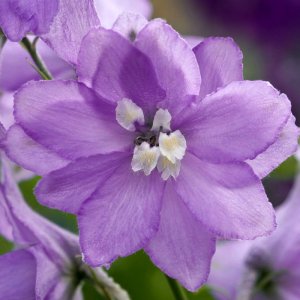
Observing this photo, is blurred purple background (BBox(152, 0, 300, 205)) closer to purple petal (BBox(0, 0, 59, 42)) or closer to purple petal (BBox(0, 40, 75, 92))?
purple petal (BBox(0, 40, 75, 92))

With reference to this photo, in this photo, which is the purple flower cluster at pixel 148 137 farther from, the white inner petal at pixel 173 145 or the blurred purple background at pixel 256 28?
the blurred purple background at pixel 256 28

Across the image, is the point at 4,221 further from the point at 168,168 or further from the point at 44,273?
the point at 168,168

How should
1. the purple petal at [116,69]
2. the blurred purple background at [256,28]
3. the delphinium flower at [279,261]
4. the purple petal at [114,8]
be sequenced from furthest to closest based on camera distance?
the blurred purple background at [256,28], the delphinium flower at [279,261], the purple petal at [114,8], the purple petal at [116,69]

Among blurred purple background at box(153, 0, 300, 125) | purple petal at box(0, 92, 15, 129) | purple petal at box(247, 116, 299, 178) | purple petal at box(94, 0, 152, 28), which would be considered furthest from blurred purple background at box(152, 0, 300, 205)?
purple petal at box(247, 116, 299, 178)

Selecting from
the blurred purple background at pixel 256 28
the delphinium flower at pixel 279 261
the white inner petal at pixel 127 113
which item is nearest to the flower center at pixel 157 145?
the white inner petal at pixel 127 113

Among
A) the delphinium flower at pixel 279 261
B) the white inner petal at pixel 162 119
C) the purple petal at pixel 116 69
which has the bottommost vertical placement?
the delphinium flower at pixel 279 261

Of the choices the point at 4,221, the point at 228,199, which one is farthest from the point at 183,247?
the point at 4,221
